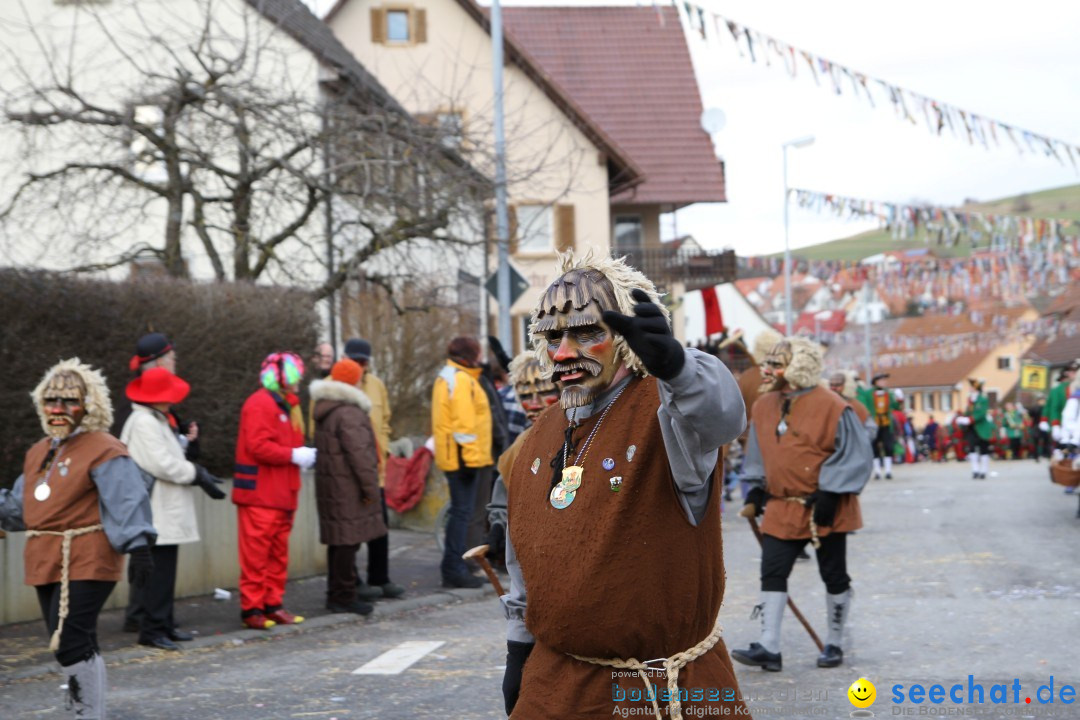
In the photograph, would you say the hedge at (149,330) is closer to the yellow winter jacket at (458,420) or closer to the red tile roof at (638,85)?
the yellow winter jacket at (458,420)

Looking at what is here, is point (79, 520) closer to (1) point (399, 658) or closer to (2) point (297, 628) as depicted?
(1) point (399, 658)

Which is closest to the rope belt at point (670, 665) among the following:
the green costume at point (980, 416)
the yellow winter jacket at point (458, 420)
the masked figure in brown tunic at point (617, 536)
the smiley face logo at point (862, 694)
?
the masked figure in brown tunic at point (617, 536)

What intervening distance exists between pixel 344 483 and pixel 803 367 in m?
3.94

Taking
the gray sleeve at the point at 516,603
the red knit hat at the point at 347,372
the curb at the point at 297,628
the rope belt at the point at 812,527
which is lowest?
the curb at the point at 297,628

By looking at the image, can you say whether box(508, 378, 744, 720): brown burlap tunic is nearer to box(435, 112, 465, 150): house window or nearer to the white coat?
the white coat

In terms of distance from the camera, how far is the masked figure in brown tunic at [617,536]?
371cm

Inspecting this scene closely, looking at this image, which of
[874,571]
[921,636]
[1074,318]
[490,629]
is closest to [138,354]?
[490,629]

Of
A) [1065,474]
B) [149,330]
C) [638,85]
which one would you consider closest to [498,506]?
[149,330]

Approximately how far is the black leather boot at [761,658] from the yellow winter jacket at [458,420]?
4.26 meters

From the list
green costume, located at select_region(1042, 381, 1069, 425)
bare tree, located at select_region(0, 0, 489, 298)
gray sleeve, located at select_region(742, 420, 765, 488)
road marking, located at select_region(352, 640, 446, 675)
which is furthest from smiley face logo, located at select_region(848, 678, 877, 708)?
green costume, located at select_region(1042, 381, 1069, 425)

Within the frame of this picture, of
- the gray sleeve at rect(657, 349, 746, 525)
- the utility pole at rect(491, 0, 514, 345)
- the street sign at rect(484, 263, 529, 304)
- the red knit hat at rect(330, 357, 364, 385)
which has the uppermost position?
the utility pole at rect(491, 0, 514, 345)

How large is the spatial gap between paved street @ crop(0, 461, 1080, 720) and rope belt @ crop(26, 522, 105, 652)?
0.89 m

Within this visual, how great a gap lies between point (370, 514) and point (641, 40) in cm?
3488

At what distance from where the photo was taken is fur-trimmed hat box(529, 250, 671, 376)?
3873 mm
